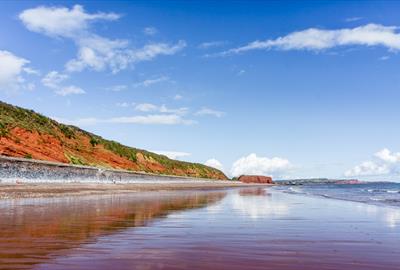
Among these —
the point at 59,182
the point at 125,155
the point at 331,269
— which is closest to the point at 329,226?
the point at 331,269

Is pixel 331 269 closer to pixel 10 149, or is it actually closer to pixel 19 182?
pixel 19 182

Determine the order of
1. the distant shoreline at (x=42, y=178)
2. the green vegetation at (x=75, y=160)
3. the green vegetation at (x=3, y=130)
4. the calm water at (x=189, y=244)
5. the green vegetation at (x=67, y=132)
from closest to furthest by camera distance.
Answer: the calm water at (x=189, y=244)
the distant shoreline at (x=42, y=178)
the green vegetation at (x=3, y=130)
the green vegetation at (x=75, y=160)
the green vegetation at (x=67, y=132)

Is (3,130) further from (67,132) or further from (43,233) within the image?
(43,233)

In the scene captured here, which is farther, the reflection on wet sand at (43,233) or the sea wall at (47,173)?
the sea wall at (47,173)

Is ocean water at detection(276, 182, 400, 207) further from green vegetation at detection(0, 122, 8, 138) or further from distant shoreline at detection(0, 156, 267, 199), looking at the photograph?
green vegetation at detection(0, 122, 8, 138)

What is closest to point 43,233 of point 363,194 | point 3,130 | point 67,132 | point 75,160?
point 3,130

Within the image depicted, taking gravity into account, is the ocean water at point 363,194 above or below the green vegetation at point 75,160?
below

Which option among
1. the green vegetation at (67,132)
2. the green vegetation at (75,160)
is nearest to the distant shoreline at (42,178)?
the green vegetation at (75,160)

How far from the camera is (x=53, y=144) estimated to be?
55281 millimetres

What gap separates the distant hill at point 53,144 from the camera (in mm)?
45078

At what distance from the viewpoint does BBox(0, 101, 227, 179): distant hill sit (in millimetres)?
45078

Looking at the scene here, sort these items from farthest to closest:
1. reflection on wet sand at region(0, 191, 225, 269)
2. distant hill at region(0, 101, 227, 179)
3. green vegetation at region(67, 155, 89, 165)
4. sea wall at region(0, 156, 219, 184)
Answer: green vegetation at region(67, 155, 89, 165)
distant hill at region(0, 101, 227, 179)
sea wall at region(0, 156, 219, 184)
reflection on wet sand at region(0, 191, 225, 269)

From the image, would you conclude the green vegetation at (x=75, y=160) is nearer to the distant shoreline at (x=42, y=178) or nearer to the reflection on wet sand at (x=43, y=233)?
the distant shoreline at (x=42, y=178)

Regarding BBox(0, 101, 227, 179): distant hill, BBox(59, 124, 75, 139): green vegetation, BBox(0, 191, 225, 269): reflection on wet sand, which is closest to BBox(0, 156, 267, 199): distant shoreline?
BBox(0, 101, 227, 179): distant hill
